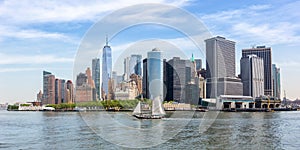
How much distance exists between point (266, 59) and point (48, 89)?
292 ft

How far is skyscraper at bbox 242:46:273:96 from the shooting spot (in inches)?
6260

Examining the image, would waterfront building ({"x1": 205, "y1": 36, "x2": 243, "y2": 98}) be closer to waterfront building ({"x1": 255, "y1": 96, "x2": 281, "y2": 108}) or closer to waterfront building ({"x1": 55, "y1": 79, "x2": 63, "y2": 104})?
waterfront building ({"x1": 255, "y1": 96, "x2": 281, "y2": 108})

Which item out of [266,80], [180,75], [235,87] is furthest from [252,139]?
[266,80]

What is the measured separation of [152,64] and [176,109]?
222 feet

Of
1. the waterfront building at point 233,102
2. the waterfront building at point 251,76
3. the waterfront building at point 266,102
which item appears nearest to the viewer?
the waterfront building at point 233,102

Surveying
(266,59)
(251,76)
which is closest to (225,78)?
(251,76)

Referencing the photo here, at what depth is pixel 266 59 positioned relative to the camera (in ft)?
520

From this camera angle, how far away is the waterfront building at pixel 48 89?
14662 centimetres

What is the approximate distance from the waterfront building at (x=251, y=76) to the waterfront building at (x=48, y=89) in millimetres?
72706

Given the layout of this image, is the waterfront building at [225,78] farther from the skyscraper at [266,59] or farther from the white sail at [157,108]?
the skyscraper at [266,59]

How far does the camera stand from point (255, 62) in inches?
5812

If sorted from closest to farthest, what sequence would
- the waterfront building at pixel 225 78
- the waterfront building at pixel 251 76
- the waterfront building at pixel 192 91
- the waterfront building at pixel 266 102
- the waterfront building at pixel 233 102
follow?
the waterfront building at pixel 192 91 → the waterfront building at pixel 225 78 → the waterfront building at pixel 233 102 → the waterfront building at pixel 266 102 → the waterfront building at pixel 251 76

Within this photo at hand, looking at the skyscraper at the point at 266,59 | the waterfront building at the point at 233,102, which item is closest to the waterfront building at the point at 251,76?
the skyscraper at the point at 266,59

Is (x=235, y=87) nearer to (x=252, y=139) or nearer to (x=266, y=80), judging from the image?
(x=266, y=80)
